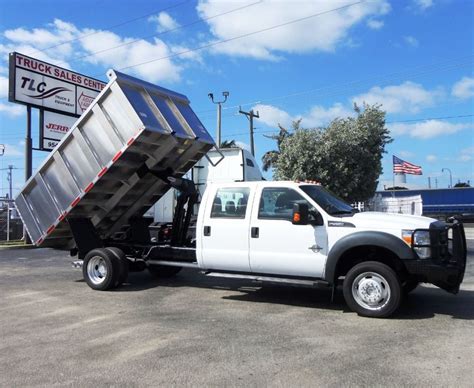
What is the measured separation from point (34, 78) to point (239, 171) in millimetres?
8616

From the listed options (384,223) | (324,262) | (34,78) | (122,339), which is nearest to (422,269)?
(384,223)

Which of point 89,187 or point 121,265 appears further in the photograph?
point 121,265

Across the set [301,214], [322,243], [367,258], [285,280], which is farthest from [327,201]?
[285,280]

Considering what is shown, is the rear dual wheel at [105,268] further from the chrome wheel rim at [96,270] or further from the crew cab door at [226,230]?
the crew cab door at [226,230]

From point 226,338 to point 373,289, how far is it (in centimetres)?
223

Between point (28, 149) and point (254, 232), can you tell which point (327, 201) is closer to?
point (254, 232)

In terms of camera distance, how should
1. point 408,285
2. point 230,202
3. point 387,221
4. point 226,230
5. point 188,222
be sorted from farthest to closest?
point 188,222 < point 230,202 < point 226,230 < point 408,285 < point 387,221

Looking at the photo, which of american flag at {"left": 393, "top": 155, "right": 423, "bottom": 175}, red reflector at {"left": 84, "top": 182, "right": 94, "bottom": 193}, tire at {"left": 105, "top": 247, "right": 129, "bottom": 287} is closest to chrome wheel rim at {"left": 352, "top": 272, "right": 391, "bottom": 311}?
tire at {"left": 105, "top": 247, "right": 129, "bottom": 287}

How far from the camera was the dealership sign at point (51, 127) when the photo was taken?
1917 cm

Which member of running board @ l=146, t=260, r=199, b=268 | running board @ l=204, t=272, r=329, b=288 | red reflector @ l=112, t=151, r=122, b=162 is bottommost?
running board @ l=204, t=272, r=329, b=288

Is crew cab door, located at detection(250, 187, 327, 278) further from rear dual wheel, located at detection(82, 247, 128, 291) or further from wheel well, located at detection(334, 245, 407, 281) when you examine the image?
rear dual wheel, located at detection(82, 247, 128, 291)

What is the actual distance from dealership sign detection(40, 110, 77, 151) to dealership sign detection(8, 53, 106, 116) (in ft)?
1.09

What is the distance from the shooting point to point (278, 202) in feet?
25.8

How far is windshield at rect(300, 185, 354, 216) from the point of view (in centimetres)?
759
